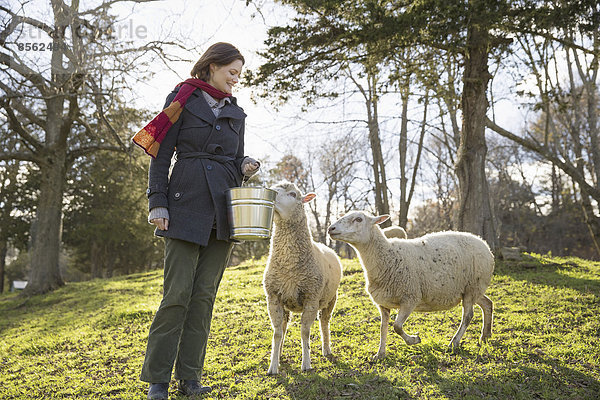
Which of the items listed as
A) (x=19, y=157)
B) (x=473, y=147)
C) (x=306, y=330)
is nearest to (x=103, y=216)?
(x=19, y=157)

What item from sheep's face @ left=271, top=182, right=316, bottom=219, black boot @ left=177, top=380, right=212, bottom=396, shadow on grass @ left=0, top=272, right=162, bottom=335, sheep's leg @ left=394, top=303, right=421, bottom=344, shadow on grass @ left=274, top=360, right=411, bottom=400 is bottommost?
shadow on grass @ left=0, top=272, right=162, bottom=335

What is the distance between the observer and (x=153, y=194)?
3.35 meters

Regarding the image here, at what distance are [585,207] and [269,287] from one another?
13.2 meters

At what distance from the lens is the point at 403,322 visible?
4891 millimetres

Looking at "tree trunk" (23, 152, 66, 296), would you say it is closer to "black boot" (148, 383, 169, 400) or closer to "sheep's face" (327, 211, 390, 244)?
"sheep's face" (327, 211, 390, 244)

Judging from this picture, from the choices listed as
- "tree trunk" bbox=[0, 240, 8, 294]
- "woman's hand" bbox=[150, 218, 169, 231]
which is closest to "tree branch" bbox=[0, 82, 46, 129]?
"woman's hand" bbox=[150, 218, 169, 231]

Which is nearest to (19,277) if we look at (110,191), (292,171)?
(110,191)

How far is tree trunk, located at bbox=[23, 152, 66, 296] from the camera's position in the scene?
1551 cm

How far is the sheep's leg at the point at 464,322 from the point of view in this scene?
5141mm

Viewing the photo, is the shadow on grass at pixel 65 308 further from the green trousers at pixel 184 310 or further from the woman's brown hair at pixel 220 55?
the woman's brown hair at pixel 220 55

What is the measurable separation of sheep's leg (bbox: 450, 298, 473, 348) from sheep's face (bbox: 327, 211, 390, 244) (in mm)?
1394

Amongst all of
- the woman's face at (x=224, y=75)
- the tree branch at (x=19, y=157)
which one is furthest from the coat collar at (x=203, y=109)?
the tree branch at (x=19, y=157)

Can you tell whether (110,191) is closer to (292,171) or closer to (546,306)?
(292,171)

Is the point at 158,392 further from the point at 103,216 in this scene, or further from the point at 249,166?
the point at 103,216
